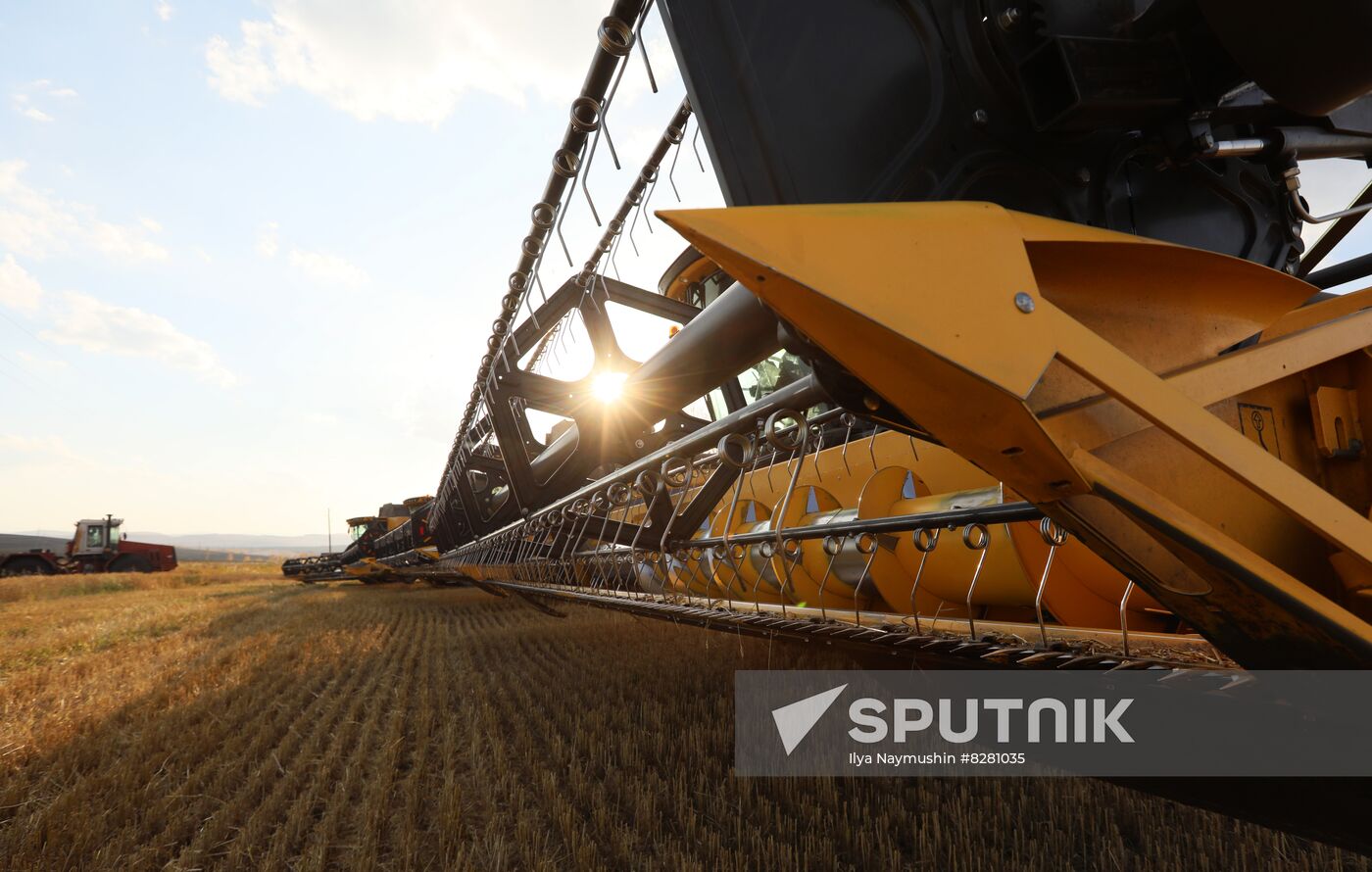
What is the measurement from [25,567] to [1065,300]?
35377mm

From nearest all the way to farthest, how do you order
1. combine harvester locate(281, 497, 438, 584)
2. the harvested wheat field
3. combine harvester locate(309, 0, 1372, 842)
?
combine harvester locate(309, 0, 1372, 842) < the harvested wheat field < combine harvester locate(281, 497, 438, 584)

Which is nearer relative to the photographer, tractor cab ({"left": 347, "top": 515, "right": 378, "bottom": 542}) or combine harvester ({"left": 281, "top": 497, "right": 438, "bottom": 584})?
combine harvester ({"left": 281, "top": 497, "right": 438, "bottom": 584})

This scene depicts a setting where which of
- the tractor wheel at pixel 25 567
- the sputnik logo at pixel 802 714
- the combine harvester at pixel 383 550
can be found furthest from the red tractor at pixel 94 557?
the sputnik logo at pixel 802 714

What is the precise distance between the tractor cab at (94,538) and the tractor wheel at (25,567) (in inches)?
38.6

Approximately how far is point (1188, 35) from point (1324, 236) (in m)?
1.87

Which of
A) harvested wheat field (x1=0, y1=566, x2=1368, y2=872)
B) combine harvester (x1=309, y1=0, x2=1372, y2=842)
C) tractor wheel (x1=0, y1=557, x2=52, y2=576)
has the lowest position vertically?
tractor wheel (x1=0, y1=557, x2=52, y2=576)

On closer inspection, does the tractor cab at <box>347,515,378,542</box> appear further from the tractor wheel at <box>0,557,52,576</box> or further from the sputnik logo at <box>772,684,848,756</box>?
the sputnik logo at <box>772,684,848,756</box>

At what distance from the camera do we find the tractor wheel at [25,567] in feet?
80.4

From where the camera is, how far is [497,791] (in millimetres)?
2084

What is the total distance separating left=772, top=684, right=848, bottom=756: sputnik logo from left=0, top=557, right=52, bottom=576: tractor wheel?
32.4 metres

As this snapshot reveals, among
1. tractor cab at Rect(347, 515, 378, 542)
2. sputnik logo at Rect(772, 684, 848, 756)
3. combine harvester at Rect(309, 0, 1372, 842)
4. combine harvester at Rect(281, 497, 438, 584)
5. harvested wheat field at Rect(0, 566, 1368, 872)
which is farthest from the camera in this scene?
tractor cab at Rect(347, 515, 378, 542)

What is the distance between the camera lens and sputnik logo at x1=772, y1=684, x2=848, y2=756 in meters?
2.63

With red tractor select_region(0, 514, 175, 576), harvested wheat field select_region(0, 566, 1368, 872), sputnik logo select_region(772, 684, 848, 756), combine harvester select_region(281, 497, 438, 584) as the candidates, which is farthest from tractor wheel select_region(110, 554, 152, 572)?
sputnik logo select_region(772, 684, 848, 756)

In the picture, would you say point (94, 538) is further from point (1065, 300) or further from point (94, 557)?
point (1065, 300)
